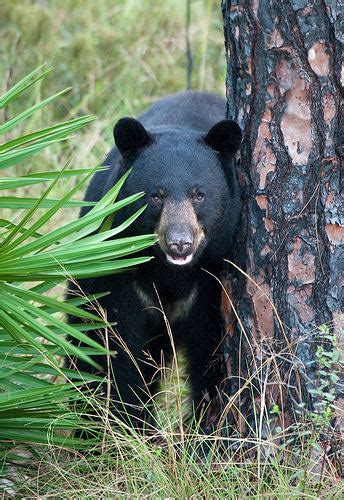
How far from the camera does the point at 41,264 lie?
4031 mm

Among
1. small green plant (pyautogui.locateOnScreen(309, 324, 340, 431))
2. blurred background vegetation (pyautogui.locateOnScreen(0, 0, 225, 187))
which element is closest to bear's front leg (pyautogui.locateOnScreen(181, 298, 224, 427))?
small green plant (pyautogui.locateOnScreen(309, 324, 340, 431))

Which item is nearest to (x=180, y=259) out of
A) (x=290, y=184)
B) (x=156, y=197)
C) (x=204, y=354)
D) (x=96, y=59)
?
(x=156, y=197)

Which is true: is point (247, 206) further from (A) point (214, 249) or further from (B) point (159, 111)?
(B) point (159, 111)

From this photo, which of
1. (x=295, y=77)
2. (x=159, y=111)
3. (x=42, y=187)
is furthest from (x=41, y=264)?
(x=42, y=187)

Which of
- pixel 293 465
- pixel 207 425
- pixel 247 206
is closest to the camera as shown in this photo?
pixel 293 465

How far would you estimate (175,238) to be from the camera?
4.28 meters

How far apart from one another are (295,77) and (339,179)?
470mm

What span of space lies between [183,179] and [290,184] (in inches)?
20.5

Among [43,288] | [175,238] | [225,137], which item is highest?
[225,137]

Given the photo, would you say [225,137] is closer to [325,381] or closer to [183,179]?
[183,179]

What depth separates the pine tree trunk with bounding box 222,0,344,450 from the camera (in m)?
4.16

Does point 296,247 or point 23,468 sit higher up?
point 296,247

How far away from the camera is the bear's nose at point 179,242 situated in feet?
14.0

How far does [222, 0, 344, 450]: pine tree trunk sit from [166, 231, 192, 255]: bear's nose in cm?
30
